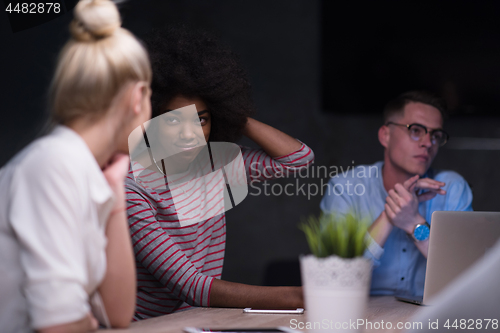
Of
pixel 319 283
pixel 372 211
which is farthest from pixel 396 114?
pixel 319 283

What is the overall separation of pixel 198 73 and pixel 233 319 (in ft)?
2.99

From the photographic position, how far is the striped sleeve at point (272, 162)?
189 cm

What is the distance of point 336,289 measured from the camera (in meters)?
0.84

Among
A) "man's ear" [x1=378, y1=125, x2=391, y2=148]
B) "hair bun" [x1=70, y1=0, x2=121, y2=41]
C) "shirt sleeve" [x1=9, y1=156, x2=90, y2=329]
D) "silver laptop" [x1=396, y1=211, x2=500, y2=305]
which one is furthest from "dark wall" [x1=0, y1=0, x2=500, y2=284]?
"shirt sleeve" [x1=9, y1=156, x2=90, y2=329]

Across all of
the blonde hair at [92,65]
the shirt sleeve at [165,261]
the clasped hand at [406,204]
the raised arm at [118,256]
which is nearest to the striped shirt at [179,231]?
the shirt sleeve at [165,261]

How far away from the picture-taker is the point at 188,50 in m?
1.71

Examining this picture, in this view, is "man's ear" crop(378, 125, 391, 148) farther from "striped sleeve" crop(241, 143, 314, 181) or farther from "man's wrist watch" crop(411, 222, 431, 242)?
"striped sleeve" crop(241, 143, 314, 181)

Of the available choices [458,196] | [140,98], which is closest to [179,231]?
[140,98]

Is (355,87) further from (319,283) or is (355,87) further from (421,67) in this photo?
(319,283)

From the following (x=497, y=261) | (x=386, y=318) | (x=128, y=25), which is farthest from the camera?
(x=128, y=25)

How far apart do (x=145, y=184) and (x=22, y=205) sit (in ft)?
2.72

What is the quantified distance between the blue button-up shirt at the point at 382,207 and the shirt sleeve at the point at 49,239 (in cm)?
156

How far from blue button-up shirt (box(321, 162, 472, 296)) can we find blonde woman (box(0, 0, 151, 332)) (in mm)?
1431

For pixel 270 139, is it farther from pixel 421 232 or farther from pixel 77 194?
pixel 77 194
